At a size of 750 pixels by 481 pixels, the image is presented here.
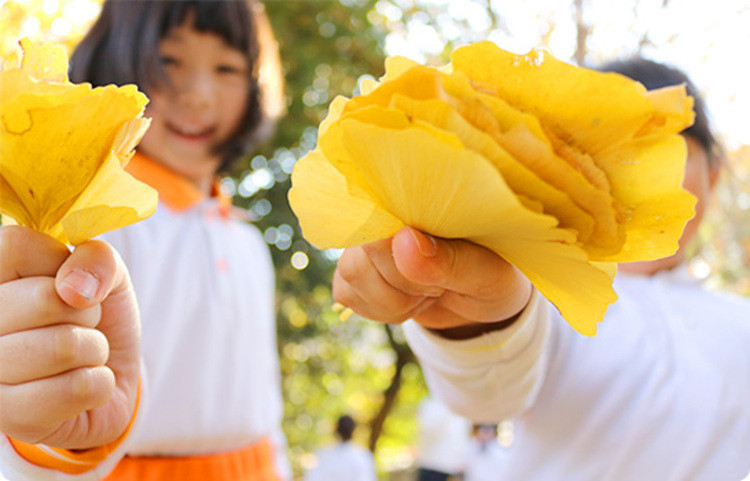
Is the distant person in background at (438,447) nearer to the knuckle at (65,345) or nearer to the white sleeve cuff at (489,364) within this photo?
the white sleeve cuff at (489,364)

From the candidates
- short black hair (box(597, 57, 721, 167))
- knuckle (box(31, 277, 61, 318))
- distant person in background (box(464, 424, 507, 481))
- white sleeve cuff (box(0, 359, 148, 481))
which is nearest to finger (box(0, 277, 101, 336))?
knuckle (box(31, 277, 61, 318))

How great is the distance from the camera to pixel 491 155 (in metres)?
0.27

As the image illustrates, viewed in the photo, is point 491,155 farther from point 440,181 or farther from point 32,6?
point 32,6

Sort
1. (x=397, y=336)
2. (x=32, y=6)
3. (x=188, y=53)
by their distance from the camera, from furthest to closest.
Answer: (x=397, y=336)
(x=32, y=6)
(x=188, y=53)

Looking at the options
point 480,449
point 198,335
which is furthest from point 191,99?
point 480,449

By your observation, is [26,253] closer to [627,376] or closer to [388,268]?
[388,268]

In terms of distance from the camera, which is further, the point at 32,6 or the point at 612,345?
the point at 32,6

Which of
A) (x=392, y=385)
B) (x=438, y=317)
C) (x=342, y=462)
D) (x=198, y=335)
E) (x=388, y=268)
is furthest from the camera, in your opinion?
(x=392, y=385)

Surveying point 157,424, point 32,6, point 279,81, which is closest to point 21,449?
point 157,424

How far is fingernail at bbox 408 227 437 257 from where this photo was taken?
0.32 metres

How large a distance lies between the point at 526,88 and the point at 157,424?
0.82 metres

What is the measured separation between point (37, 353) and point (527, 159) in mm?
291

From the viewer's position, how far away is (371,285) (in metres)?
0.39

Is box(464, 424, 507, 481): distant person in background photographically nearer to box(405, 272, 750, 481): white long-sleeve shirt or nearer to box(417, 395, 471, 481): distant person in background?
box(417, 395, 471, 481): distant person in background
